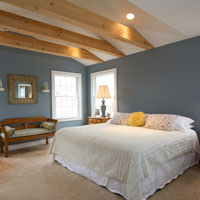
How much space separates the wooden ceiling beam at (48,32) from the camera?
9.24 ft

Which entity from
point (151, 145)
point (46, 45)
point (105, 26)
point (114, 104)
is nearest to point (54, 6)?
point (105, 26)

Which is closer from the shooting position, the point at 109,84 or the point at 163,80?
the point at 163,80

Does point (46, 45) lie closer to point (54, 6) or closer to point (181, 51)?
point (54, 6)

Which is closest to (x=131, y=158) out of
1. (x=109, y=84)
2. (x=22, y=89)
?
(x=109, y=84)

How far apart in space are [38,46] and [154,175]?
3578mm

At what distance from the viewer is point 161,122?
10.1 ft

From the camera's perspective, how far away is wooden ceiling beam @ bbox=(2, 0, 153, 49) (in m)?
2.12

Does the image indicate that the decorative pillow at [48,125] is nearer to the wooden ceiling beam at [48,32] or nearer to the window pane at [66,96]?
the window pane at [66,96]

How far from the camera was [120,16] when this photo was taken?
307cm

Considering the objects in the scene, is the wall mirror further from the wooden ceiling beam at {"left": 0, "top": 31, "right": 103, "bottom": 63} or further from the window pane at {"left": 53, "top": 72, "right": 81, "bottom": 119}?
the wooden ceiling beam at {"left": 0, "top": 31, "right": 103, "bottom": 63}

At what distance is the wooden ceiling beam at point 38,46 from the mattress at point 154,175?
2.64 m

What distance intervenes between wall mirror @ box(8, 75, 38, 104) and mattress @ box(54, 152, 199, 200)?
7.36 feet

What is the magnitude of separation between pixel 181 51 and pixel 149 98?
4.01ft

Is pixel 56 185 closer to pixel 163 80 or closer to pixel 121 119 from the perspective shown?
pixel 121 119
